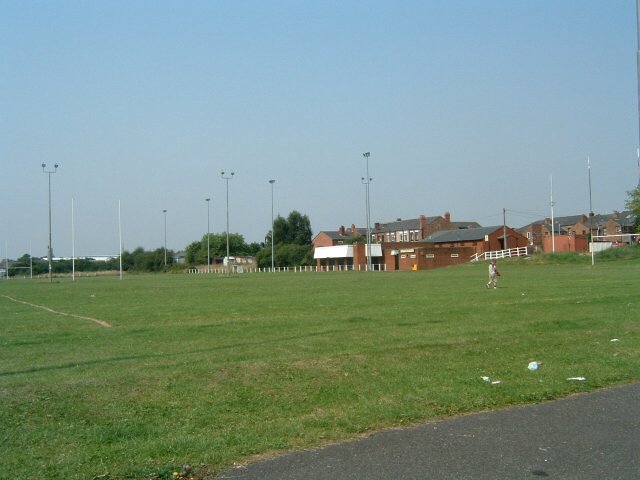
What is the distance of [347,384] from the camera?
11.7 m

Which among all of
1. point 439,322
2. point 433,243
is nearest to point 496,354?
point 439,322

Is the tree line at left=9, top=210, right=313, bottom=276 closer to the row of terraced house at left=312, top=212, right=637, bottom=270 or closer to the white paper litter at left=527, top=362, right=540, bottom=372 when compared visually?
the row of terraced house at left=312, top=212, right=637, bottom=270

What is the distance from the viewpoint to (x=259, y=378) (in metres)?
12.2

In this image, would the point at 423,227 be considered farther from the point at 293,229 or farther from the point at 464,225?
the point at 293,229

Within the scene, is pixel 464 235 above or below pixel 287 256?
above

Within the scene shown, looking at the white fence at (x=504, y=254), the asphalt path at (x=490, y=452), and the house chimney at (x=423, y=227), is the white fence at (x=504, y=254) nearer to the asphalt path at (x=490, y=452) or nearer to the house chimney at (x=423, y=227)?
the house chimney at (x=423, y=227)

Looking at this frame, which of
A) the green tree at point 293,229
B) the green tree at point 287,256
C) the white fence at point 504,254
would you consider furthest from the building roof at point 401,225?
the white fence at point 504,254

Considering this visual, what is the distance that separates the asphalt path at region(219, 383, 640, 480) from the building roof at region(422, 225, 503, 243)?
111690mm

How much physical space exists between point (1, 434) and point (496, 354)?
943 cm

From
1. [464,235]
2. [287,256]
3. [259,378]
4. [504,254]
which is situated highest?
[464,235]

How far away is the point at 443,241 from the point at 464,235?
6.40m

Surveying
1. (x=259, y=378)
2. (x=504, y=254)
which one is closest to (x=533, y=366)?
(x=259, y=378)

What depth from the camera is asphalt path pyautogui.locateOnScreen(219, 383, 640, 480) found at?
7.10 m

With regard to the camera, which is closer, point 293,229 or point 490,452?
point 490,452
